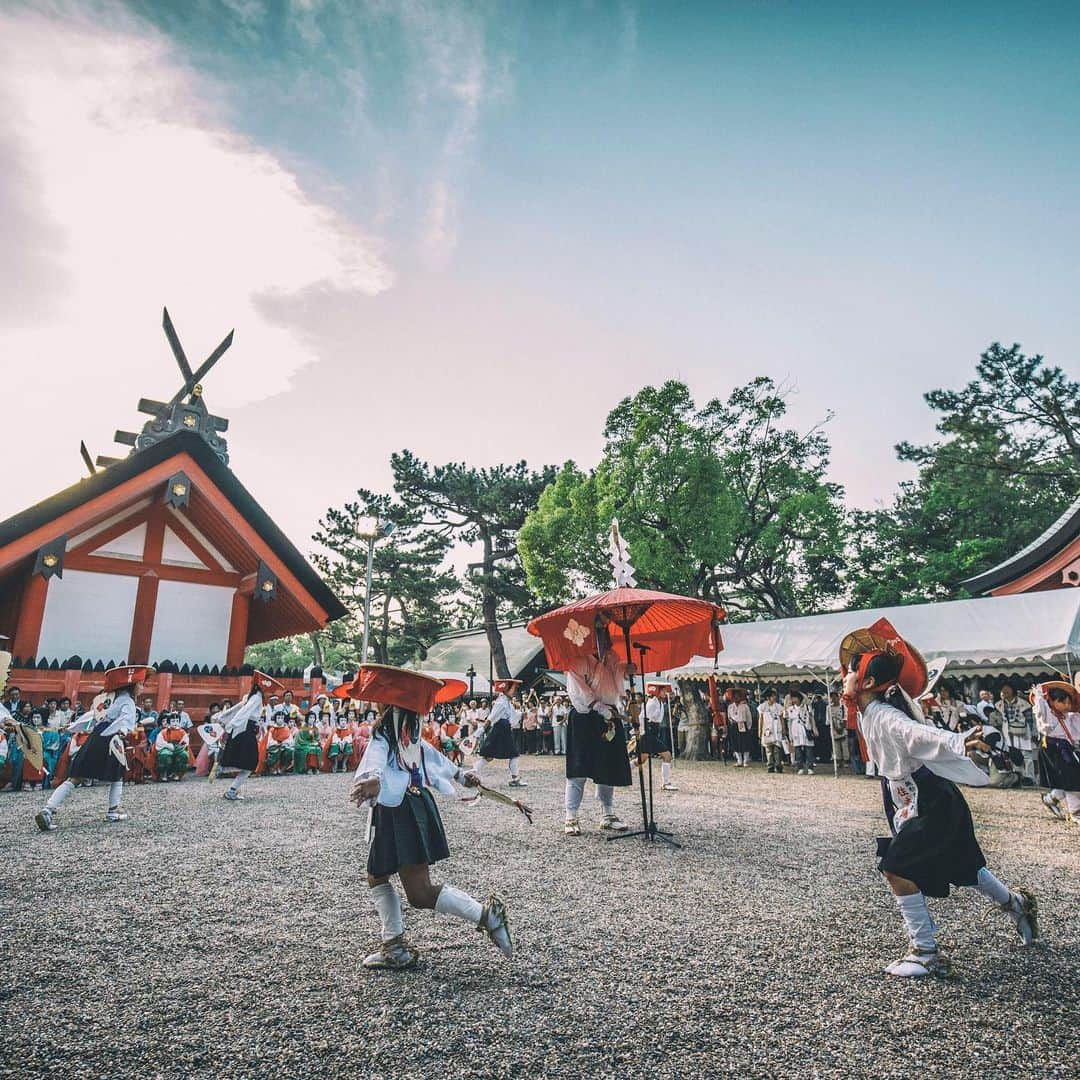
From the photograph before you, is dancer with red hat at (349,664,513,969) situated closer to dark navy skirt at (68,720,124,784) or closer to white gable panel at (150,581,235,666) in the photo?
dark navy skirt at (68,720,124,784)

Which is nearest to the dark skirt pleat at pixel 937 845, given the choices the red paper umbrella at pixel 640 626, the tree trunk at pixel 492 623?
the red paper umbrella at pixel 640 626

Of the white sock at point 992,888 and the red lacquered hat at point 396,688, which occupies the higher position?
the red lacquered hat at point 396,688

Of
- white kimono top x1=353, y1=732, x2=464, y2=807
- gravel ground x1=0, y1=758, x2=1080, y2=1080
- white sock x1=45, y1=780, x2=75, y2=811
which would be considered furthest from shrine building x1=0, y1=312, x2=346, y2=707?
white kimono top x1=353, y1=732, x2=464, y2=807

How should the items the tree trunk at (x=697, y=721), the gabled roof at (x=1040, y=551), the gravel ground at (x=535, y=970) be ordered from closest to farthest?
the gravel ground at (x=535, y=970) → the gabled roof at (x=1040, y=551) → the tree trunk at (x=697, y=721)

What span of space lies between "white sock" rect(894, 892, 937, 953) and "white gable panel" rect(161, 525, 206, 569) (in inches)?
695

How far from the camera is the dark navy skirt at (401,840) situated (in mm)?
3496

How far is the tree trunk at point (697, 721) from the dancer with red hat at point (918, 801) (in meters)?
17.1

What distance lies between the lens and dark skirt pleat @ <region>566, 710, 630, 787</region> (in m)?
6.97

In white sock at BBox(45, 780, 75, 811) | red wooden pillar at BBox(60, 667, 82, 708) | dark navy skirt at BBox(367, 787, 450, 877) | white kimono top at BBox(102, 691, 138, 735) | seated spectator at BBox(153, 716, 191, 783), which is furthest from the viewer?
red wooden pillar at BBox(60, 667, 82, 708)

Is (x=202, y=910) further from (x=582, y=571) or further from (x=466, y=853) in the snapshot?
(x=582, y=571)

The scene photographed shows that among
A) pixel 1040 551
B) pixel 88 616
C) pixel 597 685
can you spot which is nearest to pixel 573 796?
pixel 597 685

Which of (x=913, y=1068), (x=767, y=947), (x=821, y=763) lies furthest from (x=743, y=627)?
(x=913, y=1068)

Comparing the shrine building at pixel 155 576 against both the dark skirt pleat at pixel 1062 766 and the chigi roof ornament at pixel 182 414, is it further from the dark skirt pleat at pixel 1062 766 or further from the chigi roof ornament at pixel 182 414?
the dark skirt pleat at pixel 1062 766

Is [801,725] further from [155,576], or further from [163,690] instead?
[155,576]
